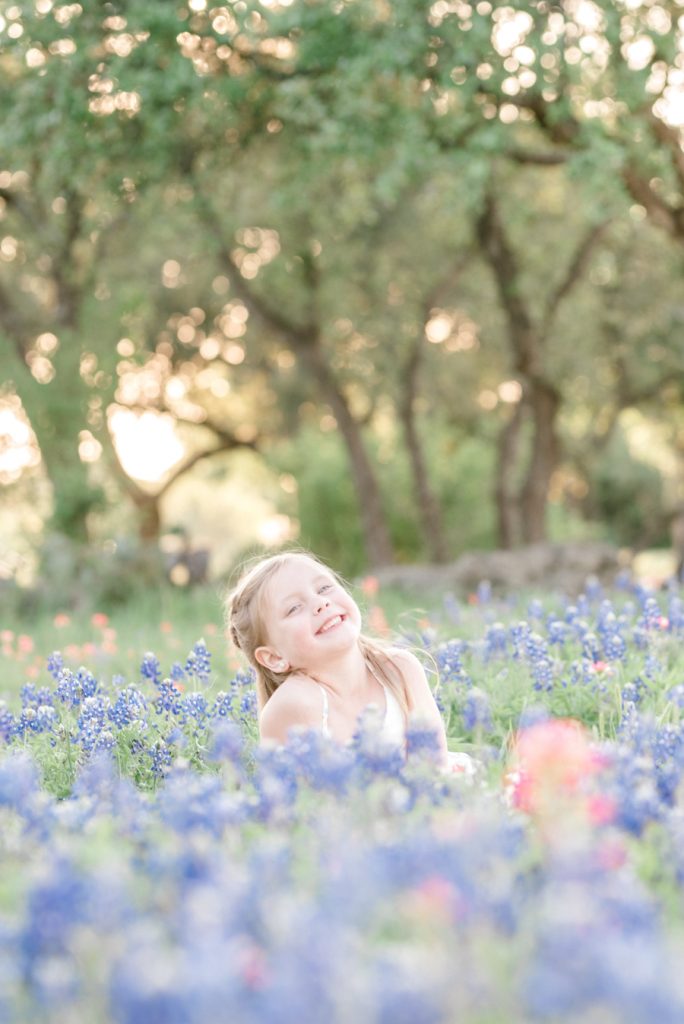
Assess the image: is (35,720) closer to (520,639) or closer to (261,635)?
(261,635)

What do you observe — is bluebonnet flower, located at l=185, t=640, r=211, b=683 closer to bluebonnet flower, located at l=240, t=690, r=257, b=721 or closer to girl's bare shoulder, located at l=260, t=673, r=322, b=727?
bluebonnet flower, located at l=240, t=690, r=257, b=721

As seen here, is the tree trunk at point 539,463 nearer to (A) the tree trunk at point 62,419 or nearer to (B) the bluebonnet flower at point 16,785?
(A) the tree trunk at point 62,419

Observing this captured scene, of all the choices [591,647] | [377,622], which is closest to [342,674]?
[591,647]

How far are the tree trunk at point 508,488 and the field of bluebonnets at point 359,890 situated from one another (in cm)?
1529

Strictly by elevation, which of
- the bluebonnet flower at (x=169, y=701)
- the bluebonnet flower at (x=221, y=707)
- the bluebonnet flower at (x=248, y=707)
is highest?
the bluebonnet flower at (x=169, y=701)

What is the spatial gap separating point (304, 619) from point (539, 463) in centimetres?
1366

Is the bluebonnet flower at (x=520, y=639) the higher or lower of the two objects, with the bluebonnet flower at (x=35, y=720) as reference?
lower

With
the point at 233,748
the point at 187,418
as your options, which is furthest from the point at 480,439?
the point at 233,748

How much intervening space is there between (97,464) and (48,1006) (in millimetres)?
17338

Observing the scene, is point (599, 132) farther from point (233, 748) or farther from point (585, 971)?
point (585, 971)

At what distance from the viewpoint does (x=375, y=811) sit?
107 inches

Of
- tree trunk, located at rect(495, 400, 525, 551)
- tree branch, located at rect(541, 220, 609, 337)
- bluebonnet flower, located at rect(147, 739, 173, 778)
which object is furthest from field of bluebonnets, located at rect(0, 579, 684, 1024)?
tree trunk, located at rect(495, 400, 525, 551)

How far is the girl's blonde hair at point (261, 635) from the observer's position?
190 inches

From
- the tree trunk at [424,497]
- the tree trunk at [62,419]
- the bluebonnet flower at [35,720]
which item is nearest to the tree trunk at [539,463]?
the tree trunk at [424,497]
